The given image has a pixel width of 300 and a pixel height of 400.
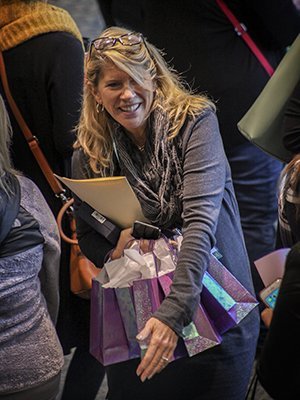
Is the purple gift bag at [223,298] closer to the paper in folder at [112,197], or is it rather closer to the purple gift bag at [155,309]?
the purple gift bag at [155,309]

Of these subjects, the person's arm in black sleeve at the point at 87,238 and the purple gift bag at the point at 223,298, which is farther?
the person's arm in black sleeve at the point at 87,238

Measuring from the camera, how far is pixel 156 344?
1.33 metres

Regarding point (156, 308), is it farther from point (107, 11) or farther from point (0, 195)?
point (107, 11)

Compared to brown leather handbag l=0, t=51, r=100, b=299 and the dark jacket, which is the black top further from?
the dark jacket

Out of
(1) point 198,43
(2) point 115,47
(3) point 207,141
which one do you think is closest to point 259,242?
(1) point 198,43

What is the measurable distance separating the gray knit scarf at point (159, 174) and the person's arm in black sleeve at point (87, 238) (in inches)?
5.0

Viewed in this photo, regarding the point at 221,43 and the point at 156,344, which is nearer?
the point at 156,344

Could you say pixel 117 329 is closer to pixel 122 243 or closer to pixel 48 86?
pixel 122 243

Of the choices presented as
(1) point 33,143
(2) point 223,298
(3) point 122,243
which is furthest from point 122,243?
(1) point 33,143

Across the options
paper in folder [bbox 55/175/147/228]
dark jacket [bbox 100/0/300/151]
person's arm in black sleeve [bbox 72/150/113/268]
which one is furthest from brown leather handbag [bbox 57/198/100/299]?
dark jacket [bbox 100/0/300/151]

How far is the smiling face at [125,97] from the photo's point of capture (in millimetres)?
1554

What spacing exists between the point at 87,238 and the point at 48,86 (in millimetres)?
541

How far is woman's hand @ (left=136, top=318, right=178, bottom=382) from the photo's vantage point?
1333 mm

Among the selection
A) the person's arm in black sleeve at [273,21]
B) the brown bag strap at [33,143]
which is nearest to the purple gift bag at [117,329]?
the brown bag strap at [33,143]
